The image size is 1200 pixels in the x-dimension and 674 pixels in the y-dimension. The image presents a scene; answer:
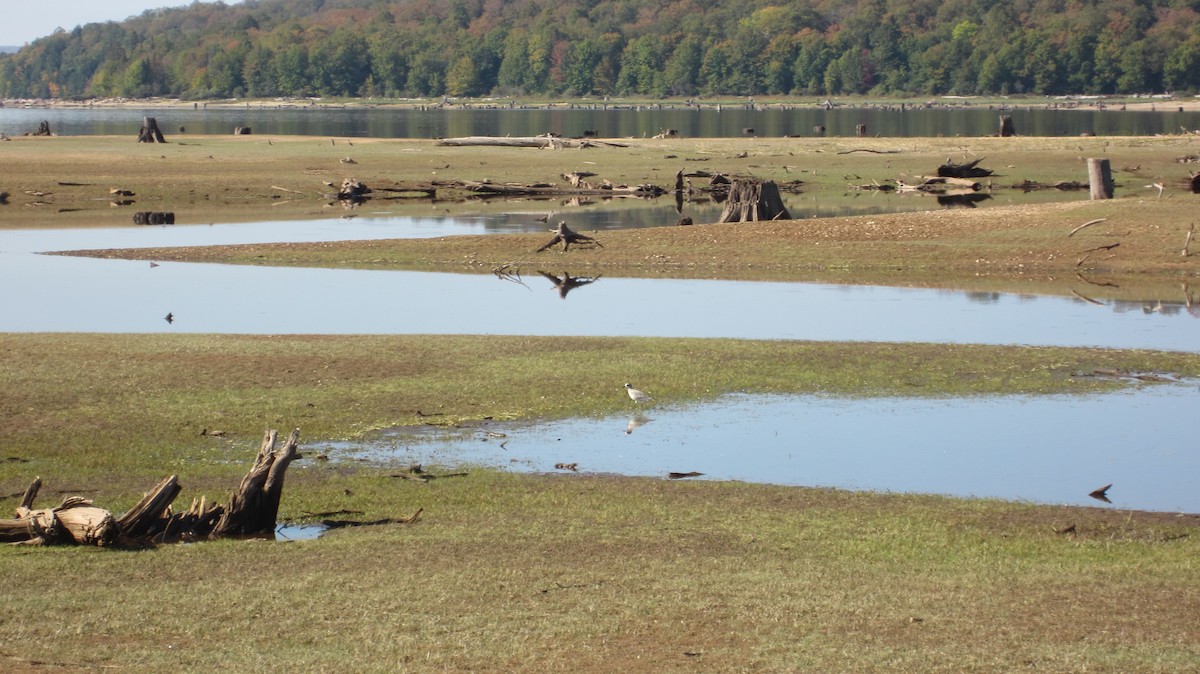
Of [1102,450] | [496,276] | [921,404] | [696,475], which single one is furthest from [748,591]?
[496,276]

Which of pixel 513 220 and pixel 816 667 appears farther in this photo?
pixel 513 220

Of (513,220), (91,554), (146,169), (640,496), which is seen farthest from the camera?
(146,169)

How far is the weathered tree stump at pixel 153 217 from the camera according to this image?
135 feet

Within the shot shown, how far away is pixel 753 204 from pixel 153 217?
1732cm

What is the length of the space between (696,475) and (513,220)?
27.7 metres

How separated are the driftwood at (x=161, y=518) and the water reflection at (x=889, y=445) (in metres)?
2.71

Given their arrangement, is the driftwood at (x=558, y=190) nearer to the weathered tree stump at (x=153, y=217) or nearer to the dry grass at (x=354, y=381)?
the weathered tree stump at (x=153, y=217)

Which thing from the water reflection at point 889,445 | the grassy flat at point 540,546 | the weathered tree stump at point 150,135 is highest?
the weathered tree stump at point 150,135

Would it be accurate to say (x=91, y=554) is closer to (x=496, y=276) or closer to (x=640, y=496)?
(x=640, y=496)

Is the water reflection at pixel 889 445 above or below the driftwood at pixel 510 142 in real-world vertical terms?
below

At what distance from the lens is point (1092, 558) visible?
1041 cm

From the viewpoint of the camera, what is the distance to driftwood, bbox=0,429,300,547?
1036cm

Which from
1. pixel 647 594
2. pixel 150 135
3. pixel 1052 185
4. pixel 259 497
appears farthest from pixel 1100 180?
pixel 150 135

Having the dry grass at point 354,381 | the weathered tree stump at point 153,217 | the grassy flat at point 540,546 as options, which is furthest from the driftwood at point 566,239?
the weathered tree stump at point 153,217
